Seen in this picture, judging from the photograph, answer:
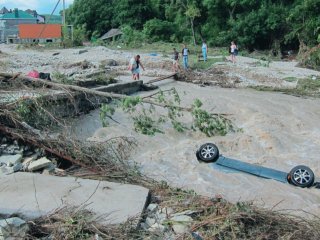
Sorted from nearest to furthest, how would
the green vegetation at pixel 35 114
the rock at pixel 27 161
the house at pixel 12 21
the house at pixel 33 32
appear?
the rock at pixel 27 161, the green vegetation at pixel 35 114, the house at pixel 33 32, the house at pixel 12 21

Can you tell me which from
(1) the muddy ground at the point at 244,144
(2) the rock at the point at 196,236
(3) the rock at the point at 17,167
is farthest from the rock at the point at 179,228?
(3) the rock at the point at 17,167

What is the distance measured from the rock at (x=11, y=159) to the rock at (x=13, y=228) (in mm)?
2785

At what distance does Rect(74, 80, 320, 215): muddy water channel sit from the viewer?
8.66 metres

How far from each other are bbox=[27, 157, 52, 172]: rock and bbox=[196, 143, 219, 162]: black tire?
3485mm

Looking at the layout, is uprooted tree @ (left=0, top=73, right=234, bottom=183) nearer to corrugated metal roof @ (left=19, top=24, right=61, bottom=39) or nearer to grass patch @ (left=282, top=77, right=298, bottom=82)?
grass patch @ (left=282, top=77, right=298, bottom=82)

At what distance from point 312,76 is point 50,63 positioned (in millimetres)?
14145

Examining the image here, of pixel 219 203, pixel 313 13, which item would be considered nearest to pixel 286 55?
pixel 313 13

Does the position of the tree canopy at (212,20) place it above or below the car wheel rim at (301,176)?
above

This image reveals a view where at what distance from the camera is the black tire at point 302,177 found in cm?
888

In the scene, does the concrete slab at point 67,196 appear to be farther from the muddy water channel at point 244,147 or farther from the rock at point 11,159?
the muddy water channel at point 244,147

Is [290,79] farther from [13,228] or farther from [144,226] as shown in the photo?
[13,228]

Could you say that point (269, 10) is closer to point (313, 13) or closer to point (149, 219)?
point (313, 13)

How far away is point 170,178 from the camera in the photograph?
9.11 m

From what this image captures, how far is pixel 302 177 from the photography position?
8938 mm
